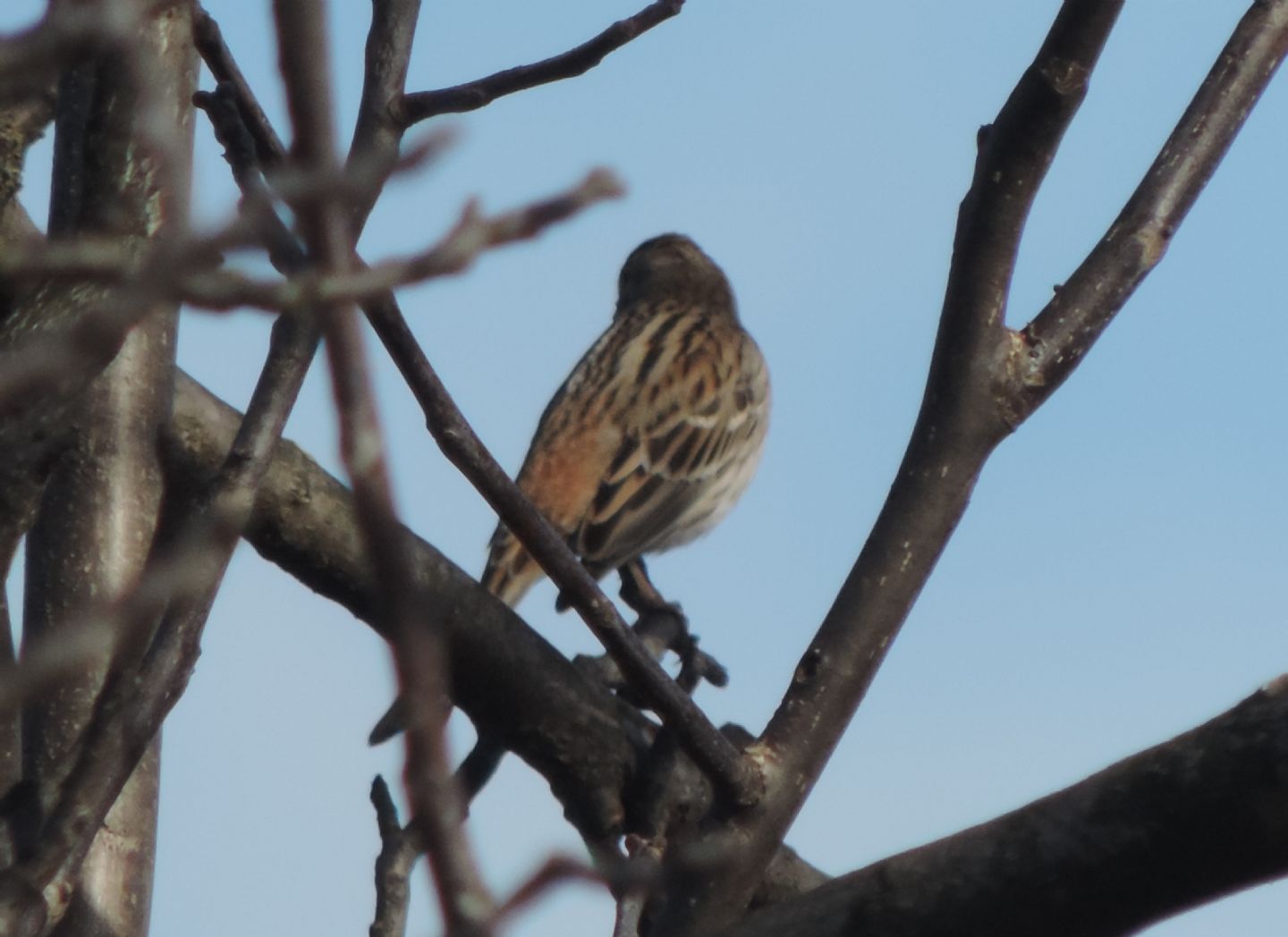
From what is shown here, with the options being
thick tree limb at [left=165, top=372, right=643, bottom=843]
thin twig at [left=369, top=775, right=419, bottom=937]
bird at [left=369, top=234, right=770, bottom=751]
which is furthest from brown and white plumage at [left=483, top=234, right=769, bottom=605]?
thin twig at [left=369, top=775, right=419, bottom=937]

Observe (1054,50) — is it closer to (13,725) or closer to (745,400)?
(13,725)

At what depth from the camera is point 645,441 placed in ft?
32.9

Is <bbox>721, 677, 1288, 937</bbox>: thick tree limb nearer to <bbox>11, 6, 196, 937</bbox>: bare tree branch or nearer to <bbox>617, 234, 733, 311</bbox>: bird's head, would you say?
<bbox>11, 6, 196, 937</bbox>: bare tree branch

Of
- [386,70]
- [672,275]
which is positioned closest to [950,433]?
[386,70]

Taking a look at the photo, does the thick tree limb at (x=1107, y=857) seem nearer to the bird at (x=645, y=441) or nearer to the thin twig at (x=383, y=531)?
the thin twig at (x=383, y=531)

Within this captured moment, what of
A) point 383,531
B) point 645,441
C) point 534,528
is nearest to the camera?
point 383,531

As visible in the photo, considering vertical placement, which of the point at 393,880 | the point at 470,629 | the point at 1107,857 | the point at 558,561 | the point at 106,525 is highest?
the point at 106,525

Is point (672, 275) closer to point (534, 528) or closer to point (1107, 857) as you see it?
point (534, 528)

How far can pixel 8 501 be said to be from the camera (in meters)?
3.88

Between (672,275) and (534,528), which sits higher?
(672,275)

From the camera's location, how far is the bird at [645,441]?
9.24m

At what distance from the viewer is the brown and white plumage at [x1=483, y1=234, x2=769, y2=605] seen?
9250mm

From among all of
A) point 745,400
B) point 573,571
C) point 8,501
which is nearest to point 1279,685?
point 573,571

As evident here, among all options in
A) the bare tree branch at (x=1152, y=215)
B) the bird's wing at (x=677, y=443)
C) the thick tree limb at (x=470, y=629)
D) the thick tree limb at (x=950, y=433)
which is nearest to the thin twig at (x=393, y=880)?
the thick tree limb at (x=950, y=433)
